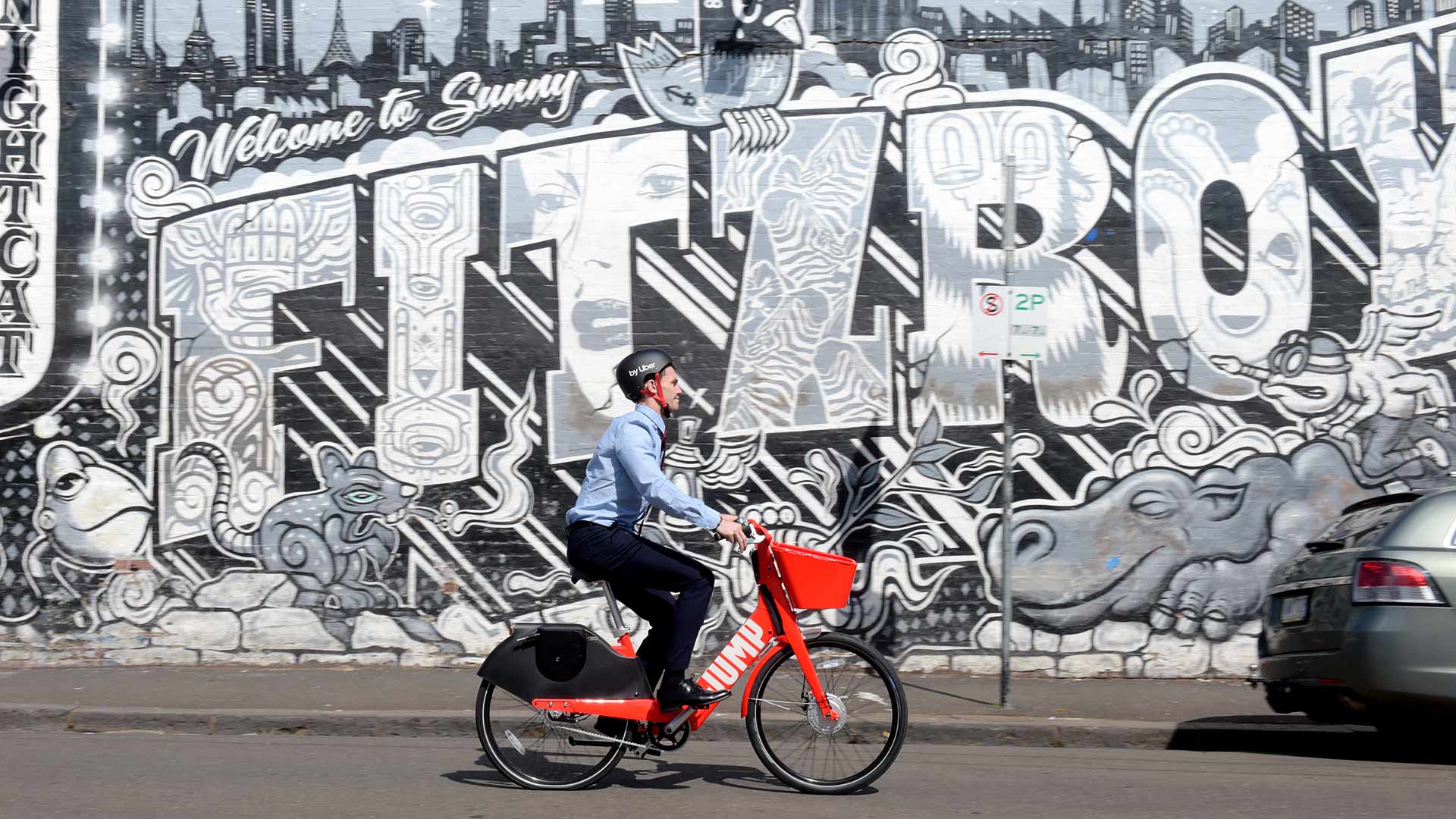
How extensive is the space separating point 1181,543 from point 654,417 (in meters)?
5.26

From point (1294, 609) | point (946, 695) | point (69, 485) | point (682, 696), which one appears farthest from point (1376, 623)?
point (69, 485)

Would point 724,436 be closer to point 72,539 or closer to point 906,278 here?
point 906,278

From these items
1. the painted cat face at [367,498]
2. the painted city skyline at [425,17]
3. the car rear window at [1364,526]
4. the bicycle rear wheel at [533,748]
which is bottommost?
the bicycle rear wheel at [533,748]

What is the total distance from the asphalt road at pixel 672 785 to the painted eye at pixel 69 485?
281 centimetres

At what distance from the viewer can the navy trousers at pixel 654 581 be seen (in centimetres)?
569

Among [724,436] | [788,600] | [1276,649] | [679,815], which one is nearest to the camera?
[679,815]

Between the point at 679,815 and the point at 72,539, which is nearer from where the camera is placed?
the point at 679,815

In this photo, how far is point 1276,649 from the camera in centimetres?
718

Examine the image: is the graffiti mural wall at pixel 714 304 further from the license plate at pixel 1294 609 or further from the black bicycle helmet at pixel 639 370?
the black bicycle helmet at pixel 639 370

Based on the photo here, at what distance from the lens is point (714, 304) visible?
9.62 meters

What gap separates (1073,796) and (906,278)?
15.2 ft

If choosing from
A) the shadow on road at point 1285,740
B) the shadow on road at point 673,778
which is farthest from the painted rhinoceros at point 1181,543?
the shadow on road at point 673,778

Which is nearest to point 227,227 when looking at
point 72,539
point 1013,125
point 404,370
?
point 404,370

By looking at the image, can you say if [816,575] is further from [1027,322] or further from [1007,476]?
[1027,322]
